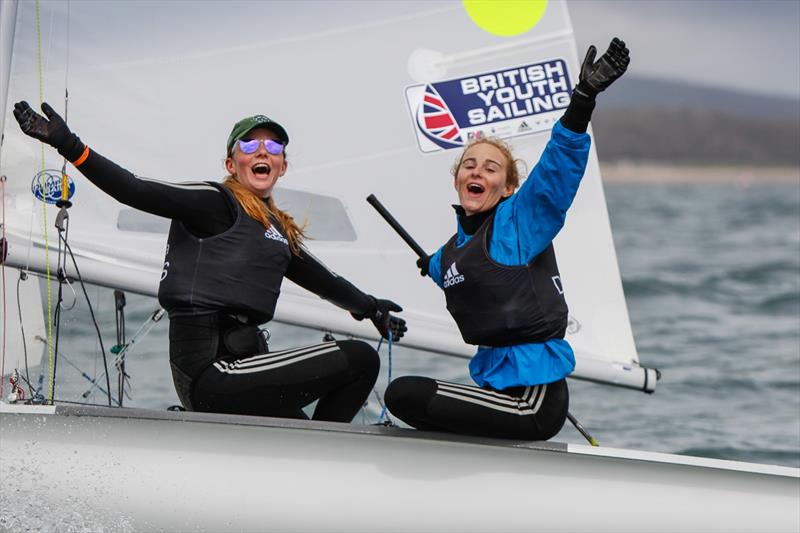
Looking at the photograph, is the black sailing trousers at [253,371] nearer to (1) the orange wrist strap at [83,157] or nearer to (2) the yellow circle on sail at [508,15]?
(1) the orange wrist strap at [83,157]

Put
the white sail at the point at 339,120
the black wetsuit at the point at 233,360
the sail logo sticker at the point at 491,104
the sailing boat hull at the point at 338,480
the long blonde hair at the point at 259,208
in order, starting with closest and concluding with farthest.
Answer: the sailing boat hull at the point at 338,480 < the black wetsuit at the point at 233,360 < the long blonde hair at the point at 259,208 < the white sail at the point at 339,120 < the sail logo sticker at the point at 491,104

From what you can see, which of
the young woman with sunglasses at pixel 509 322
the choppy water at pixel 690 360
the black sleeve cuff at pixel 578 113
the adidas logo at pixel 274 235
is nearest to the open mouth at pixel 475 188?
the young woman with sunglasses at pixel 509 322

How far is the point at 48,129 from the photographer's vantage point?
2.26 meters

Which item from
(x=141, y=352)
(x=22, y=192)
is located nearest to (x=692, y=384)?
(x=141, y=352)

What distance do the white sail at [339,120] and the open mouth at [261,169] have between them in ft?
1.61

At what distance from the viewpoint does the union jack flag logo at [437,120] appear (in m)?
3.18

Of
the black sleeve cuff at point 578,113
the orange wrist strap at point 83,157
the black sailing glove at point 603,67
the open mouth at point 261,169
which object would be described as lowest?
the orange wrist strap at point 83,157

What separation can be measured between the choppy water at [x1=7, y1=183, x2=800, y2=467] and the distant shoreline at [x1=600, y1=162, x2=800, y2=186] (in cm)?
2829

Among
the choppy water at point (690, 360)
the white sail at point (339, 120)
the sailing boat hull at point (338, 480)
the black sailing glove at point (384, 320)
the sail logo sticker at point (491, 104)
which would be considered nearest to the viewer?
the sailing boat hull at point (338, 480)

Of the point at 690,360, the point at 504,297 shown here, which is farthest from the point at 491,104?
the point at 690,360

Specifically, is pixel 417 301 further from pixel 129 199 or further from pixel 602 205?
pixel 129 199

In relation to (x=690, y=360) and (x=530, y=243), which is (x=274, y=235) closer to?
(x=530, y=243)

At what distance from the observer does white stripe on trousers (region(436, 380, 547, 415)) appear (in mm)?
2402

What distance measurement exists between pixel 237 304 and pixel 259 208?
20 cm
